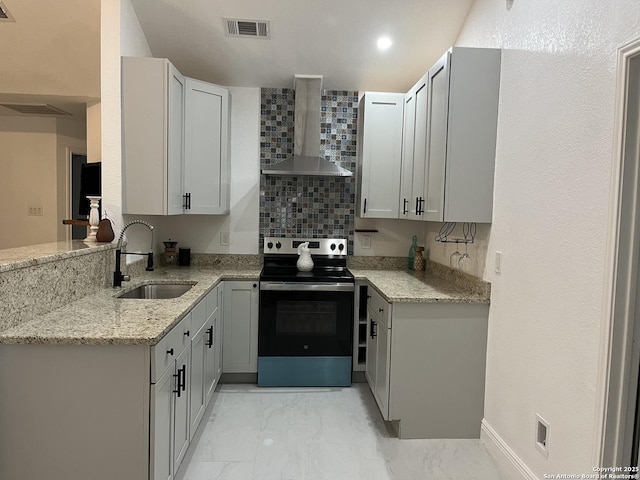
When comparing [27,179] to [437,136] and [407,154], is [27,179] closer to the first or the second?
[407,154]

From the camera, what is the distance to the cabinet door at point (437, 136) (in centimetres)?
237

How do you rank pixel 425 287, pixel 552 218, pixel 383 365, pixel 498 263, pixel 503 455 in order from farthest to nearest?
pixel 425 287 < pixel 383 365 < pixel 498 263 < pixel 503 455 < pixel 552 218

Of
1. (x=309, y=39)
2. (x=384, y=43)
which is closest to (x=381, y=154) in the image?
(x=384, y=43)

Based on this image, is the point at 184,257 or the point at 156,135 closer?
the point at 156,135

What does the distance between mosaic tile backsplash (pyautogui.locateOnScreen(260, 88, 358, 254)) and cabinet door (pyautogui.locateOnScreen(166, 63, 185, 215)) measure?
87 centimetres

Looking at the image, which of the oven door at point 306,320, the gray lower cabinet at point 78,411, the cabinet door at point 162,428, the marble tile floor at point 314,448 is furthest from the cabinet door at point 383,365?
the gray lower cabinet at point 78,411

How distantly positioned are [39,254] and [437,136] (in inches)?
86.2

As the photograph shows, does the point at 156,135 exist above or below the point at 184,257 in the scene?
above

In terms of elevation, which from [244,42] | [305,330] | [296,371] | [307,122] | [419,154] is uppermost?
[244,42]

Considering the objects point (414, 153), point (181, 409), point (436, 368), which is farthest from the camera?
point (414, 153)

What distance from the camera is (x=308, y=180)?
3.68m

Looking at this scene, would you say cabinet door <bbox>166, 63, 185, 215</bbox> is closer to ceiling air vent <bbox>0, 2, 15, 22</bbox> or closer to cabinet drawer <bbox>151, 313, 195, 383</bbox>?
cabinet drawer <bbox>151, 313, 195, 383</bbox>

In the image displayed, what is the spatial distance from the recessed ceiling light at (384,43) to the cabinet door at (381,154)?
1.12ft

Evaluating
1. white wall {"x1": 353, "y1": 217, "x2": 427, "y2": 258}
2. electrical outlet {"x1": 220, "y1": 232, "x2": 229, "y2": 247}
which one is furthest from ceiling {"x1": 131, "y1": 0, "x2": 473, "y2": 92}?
electrical outlet {"x1": 220, "y1": 232, "x2": 229, "y2": 247}
